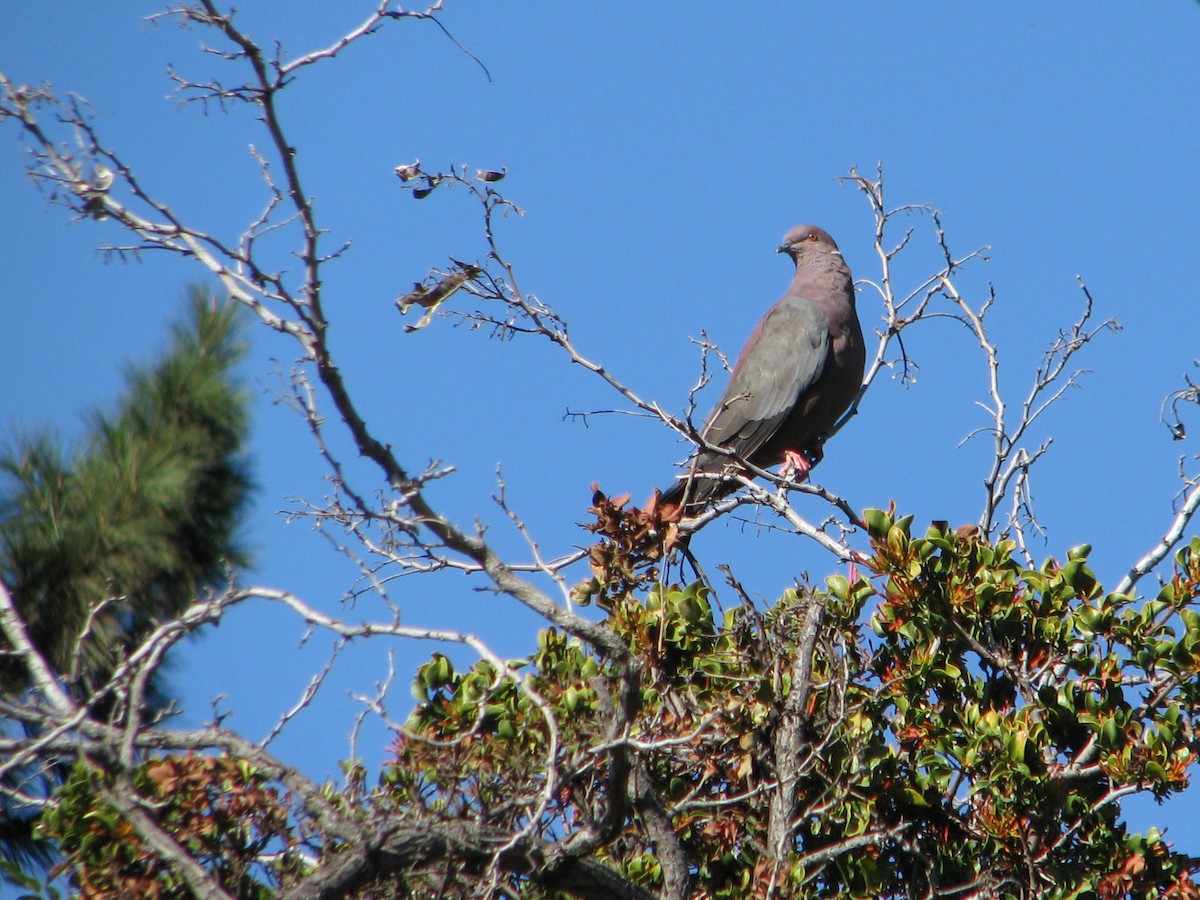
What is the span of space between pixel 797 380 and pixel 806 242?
1.02 metres

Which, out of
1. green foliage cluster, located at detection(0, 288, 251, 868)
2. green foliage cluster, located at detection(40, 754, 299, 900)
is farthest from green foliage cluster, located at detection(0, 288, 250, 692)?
green foliage cluster, located at detection(40, 754, 299, 900)

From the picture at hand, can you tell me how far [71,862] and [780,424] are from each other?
12.1ft

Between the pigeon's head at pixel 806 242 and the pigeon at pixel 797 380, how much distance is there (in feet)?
0.98

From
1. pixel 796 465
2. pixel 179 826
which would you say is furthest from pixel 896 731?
pixel 796 465

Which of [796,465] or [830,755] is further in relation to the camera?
[796,465]

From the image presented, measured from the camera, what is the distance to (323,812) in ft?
8.80

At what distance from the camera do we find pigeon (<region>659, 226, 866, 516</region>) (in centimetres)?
577

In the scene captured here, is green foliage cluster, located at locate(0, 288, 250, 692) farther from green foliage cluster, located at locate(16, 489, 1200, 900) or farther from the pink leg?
the pink leg

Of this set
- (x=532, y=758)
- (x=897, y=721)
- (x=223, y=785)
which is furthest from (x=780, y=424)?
(x=223, y=785)

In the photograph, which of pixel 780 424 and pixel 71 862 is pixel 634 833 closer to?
pixel 71 862

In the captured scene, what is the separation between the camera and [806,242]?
21.1 feet

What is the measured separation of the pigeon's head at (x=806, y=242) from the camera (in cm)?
639

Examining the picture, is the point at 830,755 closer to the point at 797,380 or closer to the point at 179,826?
the point at 179,826

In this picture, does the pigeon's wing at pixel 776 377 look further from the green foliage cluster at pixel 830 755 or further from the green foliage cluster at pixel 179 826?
the green foliage cluster at pixel 179 826
